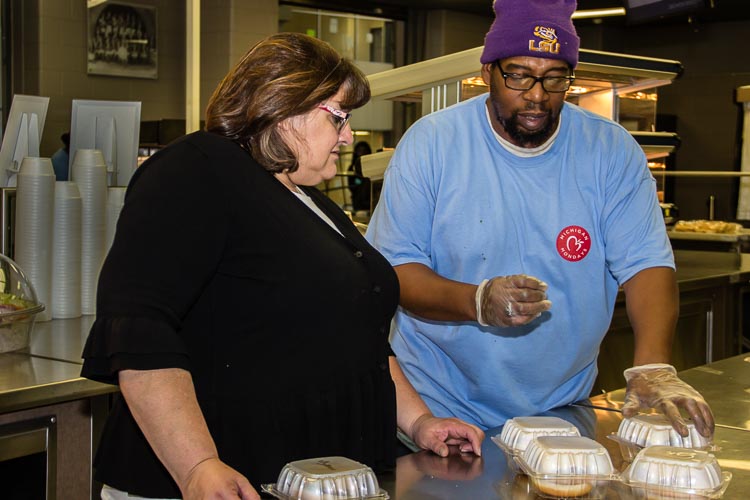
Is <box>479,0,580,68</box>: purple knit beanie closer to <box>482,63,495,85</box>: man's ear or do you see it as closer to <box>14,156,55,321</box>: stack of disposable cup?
<box>482,63,495,85</box>: man's ear

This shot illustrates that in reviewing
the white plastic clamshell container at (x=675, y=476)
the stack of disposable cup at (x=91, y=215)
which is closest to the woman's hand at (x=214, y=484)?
the white plastic clamshell container at (x=675, y=476)

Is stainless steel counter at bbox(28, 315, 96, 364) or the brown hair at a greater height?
the brown hair

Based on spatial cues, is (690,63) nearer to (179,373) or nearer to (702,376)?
(702,376)

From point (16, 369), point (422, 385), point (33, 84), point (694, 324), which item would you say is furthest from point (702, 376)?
point (33, 84)

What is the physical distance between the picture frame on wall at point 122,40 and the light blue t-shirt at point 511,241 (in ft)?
→ 23.2

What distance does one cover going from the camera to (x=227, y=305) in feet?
4.33

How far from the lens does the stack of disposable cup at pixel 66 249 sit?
293cm

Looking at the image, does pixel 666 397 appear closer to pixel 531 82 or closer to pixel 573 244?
pixel 573 244

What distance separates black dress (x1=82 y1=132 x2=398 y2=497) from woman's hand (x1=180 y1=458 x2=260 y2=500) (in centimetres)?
14

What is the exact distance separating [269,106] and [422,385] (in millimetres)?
825

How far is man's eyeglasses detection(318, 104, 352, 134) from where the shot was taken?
56.4 inches

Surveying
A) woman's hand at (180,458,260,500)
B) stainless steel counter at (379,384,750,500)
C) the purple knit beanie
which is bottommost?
stainless steel counter at (379,384,750,500)

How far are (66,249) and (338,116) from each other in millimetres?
1766

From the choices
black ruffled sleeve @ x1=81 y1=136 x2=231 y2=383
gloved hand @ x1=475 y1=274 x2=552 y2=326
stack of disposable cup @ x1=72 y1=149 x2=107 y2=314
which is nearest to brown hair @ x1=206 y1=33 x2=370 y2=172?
black ruffled sleeve @ x1=81 y1=136 x2=231 y2=383
